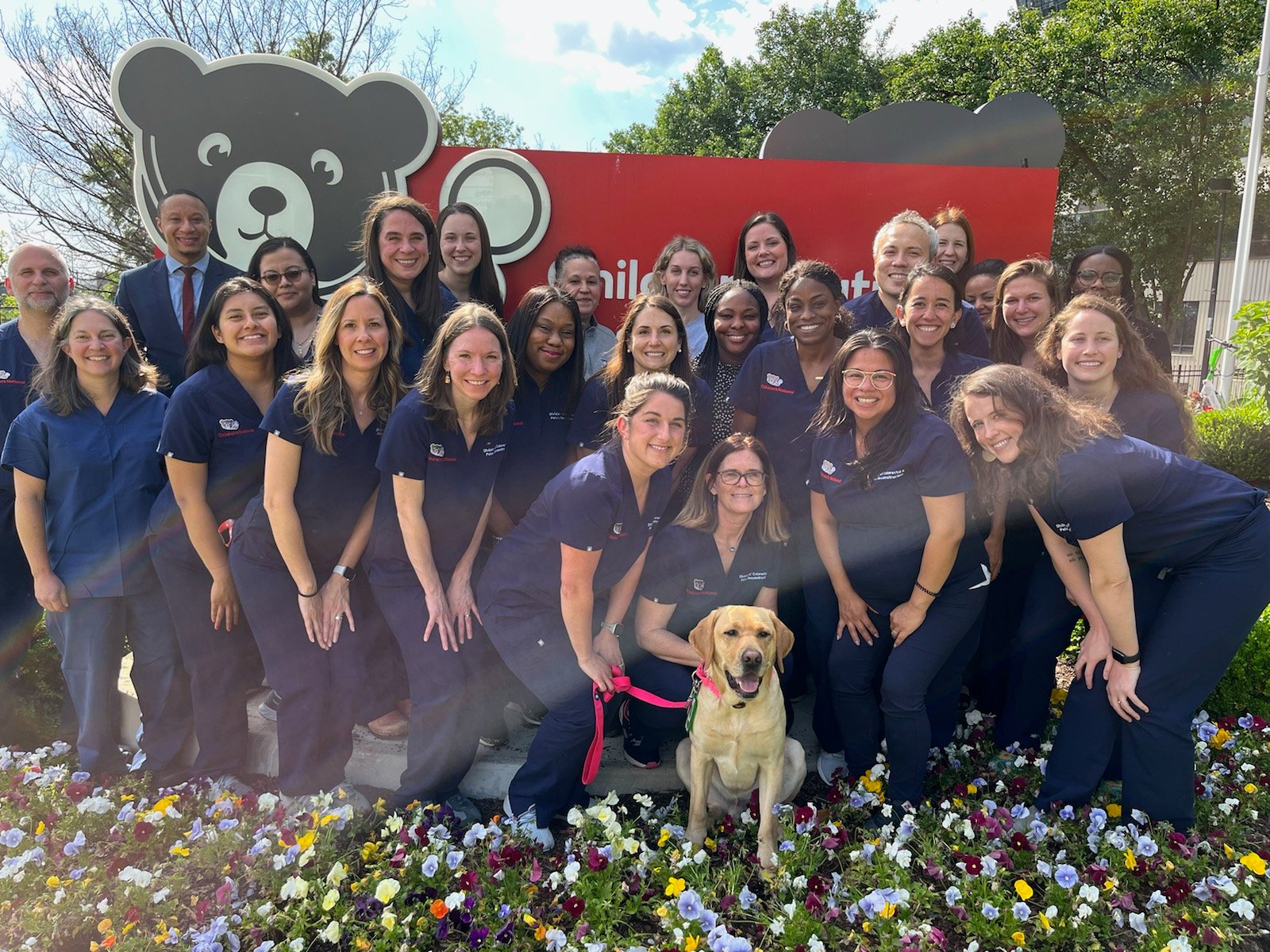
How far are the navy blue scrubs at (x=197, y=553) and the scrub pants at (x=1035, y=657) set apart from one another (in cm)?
355

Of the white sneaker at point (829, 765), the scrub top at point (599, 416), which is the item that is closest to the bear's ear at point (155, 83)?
the scrub top at point (599, 416)

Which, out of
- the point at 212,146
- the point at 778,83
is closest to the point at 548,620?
the point at 212,146

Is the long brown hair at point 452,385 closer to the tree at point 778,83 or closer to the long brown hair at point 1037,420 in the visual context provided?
the long brown hair at point 1037,420

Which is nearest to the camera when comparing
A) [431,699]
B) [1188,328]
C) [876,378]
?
[876,378]

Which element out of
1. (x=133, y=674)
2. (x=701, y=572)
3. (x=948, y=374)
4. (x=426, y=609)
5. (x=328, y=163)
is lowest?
(x=133, y=674)

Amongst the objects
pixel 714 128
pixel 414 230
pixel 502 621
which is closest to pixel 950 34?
pixel 714 128

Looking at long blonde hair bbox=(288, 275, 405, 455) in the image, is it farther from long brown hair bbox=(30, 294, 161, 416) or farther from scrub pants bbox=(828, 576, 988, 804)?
scrub pants bbox=(828, 576, 988, 804)

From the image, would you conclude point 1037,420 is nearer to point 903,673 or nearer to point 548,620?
point 903,673

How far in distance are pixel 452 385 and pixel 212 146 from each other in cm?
355

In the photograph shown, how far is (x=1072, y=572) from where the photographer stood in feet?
11.1

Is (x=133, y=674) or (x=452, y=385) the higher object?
(x=452, y=385)

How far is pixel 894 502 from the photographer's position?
11.1 ft

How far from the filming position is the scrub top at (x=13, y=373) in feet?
14.0

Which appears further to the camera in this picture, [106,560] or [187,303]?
[187,303]
